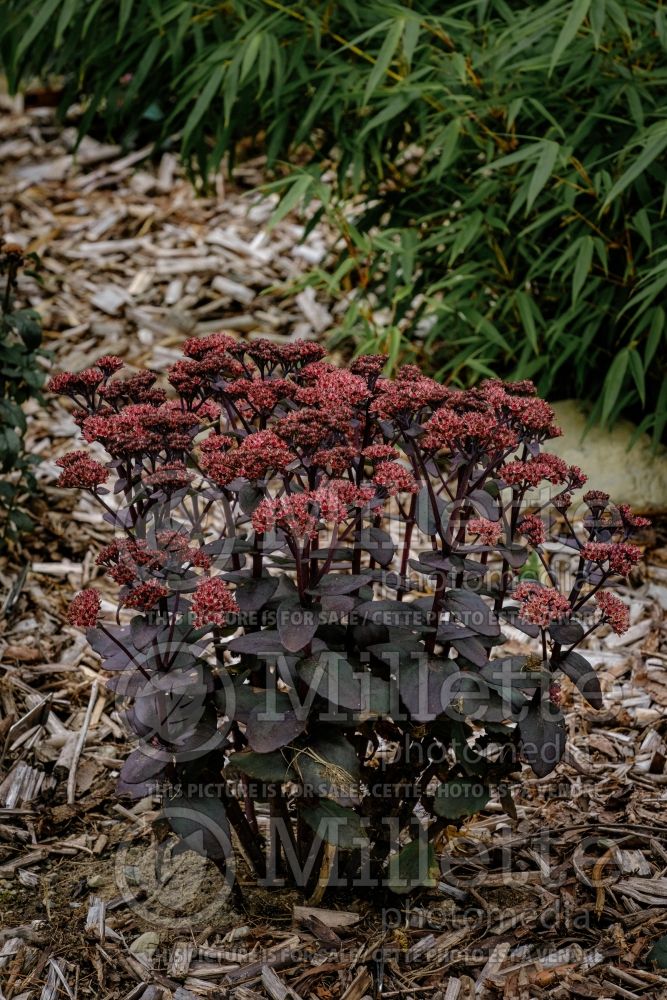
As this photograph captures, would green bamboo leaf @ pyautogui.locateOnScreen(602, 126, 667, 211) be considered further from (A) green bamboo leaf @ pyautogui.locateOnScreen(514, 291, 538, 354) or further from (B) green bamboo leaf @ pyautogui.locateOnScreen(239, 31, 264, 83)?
(B) green bamboo leaf @ pyautogui.locateOnScreen(239, 31, 264, 83)

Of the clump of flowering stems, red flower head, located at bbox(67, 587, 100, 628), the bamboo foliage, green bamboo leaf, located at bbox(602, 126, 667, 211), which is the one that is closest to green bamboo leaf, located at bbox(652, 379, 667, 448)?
the bamboo foliage

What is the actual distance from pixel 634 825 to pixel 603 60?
2191 millimetres

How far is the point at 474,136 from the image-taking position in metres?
3.06

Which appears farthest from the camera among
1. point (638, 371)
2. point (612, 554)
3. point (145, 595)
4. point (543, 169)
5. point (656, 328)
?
point (638, 371)

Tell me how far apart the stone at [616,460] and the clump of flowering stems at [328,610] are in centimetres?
172

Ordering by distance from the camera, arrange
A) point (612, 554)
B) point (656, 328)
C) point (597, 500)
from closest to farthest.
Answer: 1. point (612, 554)
2. point (597, 500)
3. point (656, 328)

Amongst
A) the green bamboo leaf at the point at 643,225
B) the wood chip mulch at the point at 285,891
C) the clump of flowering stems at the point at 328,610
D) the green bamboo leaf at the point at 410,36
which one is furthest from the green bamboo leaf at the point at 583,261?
the clump of flowering stems at the point at 328,610

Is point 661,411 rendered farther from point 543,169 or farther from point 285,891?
point 285,891

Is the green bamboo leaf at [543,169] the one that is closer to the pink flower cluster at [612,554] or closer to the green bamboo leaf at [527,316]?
the green bamboo leaf at [527,316]

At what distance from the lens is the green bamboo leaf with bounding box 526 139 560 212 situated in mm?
2740

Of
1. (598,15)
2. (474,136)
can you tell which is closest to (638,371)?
(474,136)

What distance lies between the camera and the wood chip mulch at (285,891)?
1.68 m

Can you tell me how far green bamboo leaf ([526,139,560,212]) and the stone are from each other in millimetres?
904

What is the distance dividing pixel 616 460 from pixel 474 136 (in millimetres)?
1170
